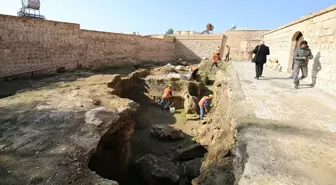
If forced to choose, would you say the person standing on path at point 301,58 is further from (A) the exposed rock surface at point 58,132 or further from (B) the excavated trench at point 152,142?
(A) the exposed rock surface at point 58,132

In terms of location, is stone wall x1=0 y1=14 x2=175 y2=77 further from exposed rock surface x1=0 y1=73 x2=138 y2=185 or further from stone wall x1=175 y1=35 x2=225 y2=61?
stone wall x1=175 y1=35 x2=225 y2=61

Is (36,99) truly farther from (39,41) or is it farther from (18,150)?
(39,41)

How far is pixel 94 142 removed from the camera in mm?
3494

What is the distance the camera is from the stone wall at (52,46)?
7906 millimetres

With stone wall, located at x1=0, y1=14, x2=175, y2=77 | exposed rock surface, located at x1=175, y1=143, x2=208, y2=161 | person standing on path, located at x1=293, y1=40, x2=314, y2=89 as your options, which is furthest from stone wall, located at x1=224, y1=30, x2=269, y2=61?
exposed rock surface, located at x1=175, y1=143, x2=208, y2=161

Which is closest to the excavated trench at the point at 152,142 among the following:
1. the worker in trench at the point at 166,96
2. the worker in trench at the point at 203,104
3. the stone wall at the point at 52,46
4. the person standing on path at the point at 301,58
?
the worker in trench at the point at 166,96

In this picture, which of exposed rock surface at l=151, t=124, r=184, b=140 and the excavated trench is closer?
the excavated trench

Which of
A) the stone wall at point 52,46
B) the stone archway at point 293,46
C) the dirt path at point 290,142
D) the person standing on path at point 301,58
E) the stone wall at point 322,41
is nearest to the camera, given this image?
the dirt path at point 290,142

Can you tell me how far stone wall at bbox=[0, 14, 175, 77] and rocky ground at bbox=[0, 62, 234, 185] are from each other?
2.06m

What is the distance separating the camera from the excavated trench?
17.1ft

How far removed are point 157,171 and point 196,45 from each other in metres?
22.4

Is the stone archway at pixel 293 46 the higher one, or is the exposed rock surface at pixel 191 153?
the stone archway at pixel 293 46

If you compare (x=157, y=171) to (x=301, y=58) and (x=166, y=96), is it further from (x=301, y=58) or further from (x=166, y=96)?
(x=166, y=96)

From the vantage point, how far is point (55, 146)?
126 inches
